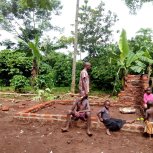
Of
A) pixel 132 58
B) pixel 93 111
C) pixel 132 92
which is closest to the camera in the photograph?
pixel 93 111

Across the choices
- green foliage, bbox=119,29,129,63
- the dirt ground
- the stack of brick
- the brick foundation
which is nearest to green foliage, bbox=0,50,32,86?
green foliage, bbox=119,29,129,63

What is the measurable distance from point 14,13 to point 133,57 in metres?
15.6

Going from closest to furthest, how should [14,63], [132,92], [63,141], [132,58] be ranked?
[63,141] < [132,92] < [132,58] < [14,63]

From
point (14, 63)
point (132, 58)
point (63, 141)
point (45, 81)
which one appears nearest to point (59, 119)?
point (63, 141)

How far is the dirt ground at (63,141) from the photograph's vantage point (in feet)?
21.2

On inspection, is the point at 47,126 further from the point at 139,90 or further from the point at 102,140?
the point at 139,90

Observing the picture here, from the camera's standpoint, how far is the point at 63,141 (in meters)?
6.93

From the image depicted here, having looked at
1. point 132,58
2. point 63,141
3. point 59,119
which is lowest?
point 63,141

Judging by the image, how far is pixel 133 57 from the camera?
13531mm

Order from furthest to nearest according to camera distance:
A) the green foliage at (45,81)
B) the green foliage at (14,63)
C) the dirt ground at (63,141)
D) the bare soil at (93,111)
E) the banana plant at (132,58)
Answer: the green foliage at (14,63)
the green foliage at (45,81)
the banana plant at (132,58)
the bare soil at (93,111)
the dirt ground at (63,141)

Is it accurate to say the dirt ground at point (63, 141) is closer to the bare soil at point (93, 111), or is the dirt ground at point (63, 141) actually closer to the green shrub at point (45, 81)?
the bare soil at point (93, 111)

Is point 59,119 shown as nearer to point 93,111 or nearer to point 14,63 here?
point 93,111

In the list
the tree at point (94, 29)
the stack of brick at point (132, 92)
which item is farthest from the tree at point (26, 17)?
the stack of brick at point (132, 92)

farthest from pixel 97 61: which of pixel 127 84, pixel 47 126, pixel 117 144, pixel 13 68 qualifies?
pixel 117 144
